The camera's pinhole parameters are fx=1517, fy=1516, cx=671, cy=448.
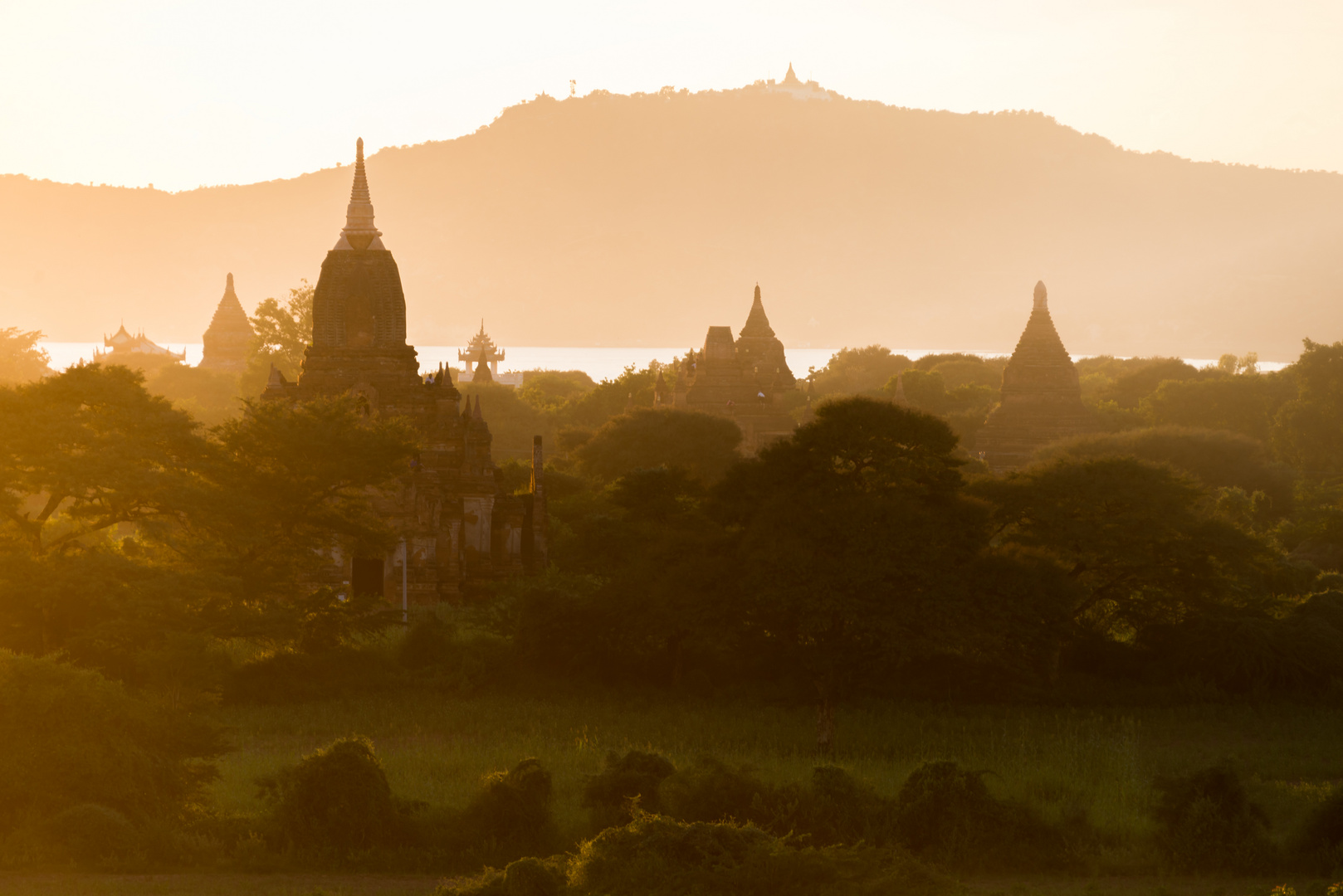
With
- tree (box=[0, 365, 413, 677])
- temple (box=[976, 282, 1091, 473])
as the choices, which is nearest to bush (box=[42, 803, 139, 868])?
tree (box=[0, 365, 413, 677])

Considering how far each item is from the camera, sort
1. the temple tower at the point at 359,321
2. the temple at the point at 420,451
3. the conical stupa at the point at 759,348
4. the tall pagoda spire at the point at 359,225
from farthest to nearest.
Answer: the conical stupa at the point at 759,348 → the tall pagoda spire at the point at 359,225 → the temple tower at the point at 359,321 → the temple at the point at 420,451

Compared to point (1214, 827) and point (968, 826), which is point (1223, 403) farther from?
point (968, 826)

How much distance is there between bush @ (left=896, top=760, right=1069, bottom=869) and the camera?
23188 mm

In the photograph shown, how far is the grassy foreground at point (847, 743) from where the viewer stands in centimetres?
2677

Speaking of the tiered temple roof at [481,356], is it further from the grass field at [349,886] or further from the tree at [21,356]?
the grass field at [349,886]

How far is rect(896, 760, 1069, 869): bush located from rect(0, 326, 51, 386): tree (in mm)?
72643

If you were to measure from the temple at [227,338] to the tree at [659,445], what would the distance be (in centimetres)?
5972

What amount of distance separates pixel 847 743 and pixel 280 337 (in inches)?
2585

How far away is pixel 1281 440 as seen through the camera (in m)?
83.4

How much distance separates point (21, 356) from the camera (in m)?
94.5

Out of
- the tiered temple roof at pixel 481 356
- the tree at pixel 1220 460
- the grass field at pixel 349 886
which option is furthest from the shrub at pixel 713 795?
the tiered temple roof at pixel 481 356

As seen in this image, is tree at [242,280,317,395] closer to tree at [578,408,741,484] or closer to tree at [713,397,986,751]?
tree at [578,408,741,484]

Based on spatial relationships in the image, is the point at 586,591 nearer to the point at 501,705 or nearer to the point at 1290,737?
the point at 501,705

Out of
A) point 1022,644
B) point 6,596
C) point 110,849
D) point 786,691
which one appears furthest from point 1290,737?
point 6,596
